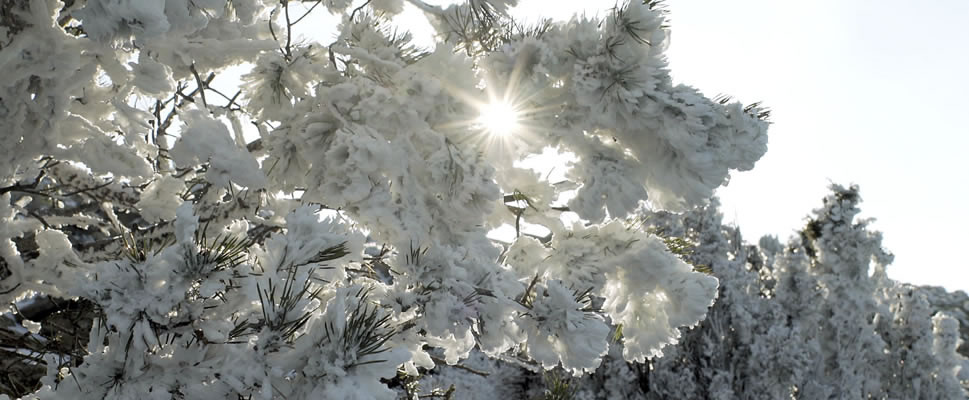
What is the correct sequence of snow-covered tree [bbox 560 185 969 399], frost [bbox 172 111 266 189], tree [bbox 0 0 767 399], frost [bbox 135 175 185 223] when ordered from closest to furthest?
tree [bbox 0 0 767 399]
frost [bbox 172 111 266 189]
frost [bbox 135 175 185 223]
snow-covered tree [bbox 560 185 969 399]

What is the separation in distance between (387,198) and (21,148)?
4.41 feet

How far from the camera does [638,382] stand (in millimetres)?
6844

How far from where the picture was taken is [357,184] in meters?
1.99

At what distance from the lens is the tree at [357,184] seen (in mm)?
1639

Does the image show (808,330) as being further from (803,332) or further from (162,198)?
(162,198)

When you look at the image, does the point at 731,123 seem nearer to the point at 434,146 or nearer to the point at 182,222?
the point at 434,146

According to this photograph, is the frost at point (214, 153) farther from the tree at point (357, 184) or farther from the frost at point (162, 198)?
the frost at point (162, 198)

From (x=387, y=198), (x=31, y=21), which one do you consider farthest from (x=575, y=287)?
(x=31, y=21)

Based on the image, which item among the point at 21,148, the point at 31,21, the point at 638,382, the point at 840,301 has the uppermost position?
the point at 840,301

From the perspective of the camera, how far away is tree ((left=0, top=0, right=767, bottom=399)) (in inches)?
64.5

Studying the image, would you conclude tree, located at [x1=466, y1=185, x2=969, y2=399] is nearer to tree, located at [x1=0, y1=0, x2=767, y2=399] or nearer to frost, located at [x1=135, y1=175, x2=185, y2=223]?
tree, located at [x1=0, y1=0, x2=767, y2=399]

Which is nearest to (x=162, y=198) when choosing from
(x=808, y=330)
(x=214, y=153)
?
(x=214, y=153)

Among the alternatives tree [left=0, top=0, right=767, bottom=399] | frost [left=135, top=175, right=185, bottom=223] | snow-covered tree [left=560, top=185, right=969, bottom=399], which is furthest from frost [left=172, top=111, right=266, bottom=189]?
snow-covered tree [left=560, top=185, right=969, bottom=399]

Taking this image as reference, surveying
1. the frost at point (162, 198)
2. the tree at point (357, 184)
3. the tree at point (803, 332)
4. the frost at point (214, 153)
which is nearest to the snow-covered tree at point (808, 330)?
the tree at point (803, 332)
